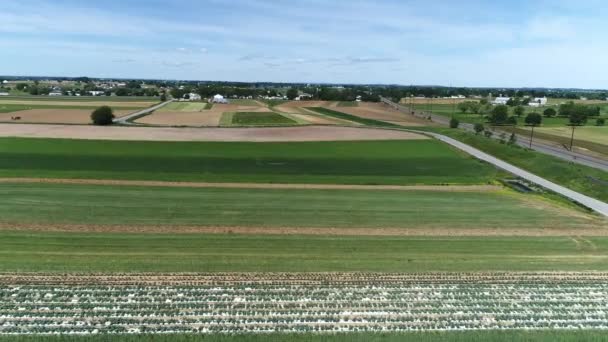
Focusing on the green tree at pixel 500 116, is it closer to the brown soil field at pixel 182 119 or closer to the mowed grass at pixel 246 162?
the mowed grass at pixel 246 162

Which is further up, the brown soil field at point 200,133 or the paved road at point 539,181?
the brown soil field at point 200,133

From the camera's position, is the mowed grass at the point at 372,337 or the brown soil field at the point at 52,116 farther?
the brown soil field at the point at 52,116

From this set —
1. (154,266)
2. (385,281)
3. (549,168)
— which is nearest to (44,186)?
(154,266)

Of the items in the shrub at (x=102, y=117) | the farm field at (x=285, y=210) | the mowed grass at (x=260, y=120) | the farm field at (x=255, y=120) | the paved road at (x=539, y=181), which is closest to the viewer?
the farm field at (x=285, y=210)

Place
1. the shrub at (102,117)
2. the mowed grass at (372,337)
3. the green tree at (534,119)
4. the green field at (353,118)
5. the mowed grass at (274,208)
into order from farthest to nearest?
the green field at (353,118) < the green tree at (534,119) < the shrub at (102,117) < the mowed grass at (274,208) < the mowed grass at (372,337)

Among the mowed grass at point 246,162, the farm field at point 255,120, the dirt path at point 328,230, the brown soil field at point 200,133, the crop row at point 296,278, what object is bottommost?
the crop row at point 296,278

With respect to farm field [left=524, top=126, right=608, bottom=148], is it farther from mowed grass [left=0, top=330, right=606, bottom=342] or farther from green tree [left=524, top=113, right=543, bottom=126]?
mowed grass [left=0, top=330, right=606, bottom=342]

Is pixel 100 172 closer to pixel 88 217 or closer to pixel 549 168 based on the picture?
pixel 88 217

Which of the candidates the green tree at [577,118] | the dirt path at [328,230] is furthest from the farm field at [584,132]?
the dirt path at [328,230]
